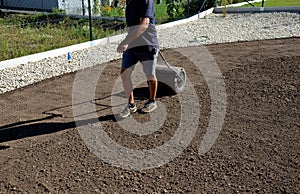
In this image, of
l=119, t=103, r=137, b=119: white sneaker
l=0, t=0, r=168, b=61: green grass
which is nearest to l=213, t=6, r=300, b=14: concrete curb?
l=0, t=0, r=168, b=61: green grass

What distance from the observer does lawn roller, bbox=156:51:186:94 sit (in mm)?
5468

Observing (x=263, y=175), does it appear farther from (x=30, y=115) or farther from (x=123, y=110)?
(x=30, y=115)

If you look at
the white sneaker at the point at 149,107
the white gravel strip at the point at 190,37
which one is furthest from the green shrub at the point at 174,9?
the white sneaker at the point at 149,107

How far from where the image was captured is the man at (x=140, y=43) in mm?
4348

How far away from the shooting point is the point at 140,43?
14.9 feet

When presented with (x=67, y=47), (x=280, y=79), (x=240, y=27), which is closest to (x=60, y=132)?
(x=280, y=79)

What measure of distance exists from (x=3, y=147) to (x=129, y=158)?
1367mm

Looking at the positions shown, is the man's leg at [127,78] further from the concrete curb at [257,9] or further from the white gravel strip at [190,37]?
the concrete curb at [257,9]

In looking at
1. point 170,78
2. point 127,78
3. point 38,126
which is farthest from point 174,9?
point 38,126

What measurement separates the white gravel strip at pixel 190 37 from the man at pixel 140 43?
234 cm

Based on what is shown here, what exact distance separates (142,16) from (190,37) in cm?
587

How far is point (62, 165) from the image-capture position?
3.74m

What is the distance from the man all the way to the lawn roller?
60cm

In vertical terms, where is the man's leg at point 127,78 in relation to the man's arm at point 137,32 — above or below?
below
